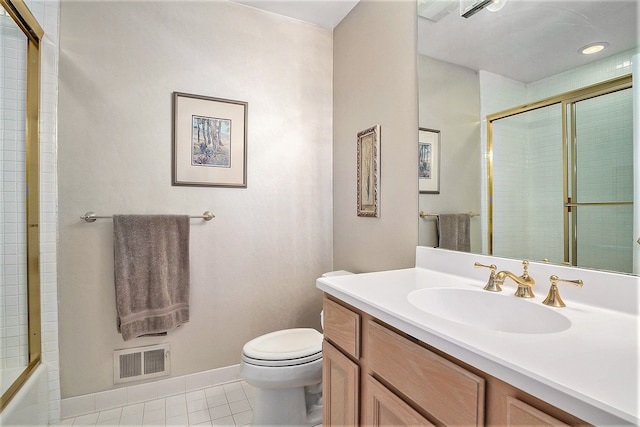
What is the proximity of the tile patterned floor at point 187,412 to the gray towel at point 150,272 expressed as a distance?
0.40 m

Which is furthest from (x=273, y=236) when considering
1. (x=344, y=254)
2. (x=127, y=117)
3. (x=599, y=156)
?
(x=599, y=156)

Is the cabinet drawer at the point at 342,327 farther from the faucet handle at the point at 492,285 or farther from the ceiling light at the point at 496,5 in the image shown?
the ceiling light at the point at 496,5

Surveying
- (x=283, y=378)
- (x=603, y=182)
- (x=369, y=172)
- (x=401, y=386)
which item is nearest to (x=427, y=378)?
→ (x=401, y=386)

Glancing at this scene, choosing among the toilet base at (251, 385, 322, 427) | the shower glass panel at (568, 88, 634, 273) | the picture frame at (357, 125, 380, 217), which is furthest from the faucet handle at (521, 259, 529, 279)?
the toilet base at (251, 385, 322, 427)

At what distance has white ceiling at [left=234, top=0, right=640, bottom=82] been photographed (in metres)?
0.92

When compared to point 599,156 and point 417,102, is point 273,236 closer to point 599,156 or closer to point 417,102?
point 417,102

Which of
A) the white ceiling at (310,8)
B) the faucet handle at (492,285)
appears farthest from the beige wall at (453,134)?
the white ceiling at (310,8)

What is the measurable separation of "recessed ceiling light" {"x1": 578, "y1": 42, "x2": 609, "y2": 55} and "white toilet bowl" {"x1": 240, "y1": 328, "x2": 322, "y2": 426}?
1520 mm

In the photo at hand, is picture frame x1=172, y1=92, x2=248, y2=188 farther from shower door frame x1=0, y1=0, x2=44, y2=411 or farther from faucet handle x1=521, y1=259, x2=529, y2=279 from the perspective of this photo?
faucet handle x1=521, y1=259, x2=529, y2=279

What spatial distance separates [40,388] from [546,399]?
202cm

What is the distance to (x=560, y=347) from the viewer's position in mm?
660

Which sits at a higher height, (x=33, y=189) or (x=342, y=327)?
(x=33, y=189)

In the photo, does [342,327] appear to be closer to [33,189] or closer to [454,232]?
[454,232]

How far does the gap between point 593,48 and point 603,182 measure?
399 millimetres
